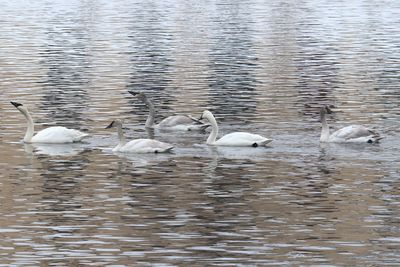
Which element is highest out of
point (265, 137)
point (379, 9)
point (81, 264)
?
point (81, 264)

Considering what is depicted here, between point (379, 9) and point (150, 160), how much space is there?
114631 mm

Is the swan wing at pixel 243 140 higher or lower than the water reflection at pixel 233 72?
higher

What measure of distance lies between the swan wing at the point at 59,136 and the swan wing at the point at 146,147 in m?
2.23

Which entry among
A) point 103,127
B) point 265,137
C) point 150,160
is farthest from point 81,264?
point 103,127

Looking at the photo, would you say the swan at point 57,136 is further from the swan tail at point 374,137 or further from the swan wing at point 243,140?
the swan tail at point 374,137

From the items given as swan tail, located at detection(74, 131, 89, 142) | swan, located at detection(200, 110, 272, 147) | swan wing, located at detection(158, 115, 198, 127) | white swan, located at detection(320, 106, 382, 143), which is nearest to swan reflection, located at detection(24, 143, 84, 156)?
swan tail, located at detection(74, 131, 89, 142)

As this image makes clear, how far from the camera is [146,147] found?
123 feet

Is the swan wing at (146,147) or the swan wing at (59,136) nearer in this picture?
the swan wing at (146,147)

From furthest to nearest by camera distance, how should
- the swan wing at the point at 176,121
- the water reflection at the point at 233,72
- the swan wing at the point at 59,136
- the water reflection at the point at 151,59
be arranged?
the water reflection at the point at 151,59
the water reflection at the point at 233,72
the swan wing at the point at 176,121
the swan wing at the point at 59,136

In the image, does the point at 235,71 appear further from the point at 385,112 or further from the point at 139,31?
the point at 139,31

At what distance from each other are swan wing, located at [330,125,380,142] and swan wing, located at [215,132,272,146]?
7.39 ft

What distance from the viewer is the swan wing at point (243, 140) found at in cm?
3781

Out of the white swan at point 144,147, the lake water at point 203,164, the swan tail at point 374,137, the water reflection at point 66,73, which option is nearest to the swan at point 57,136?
the lake water at point 203,164

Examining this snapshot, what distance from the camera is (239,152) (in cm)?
3753
